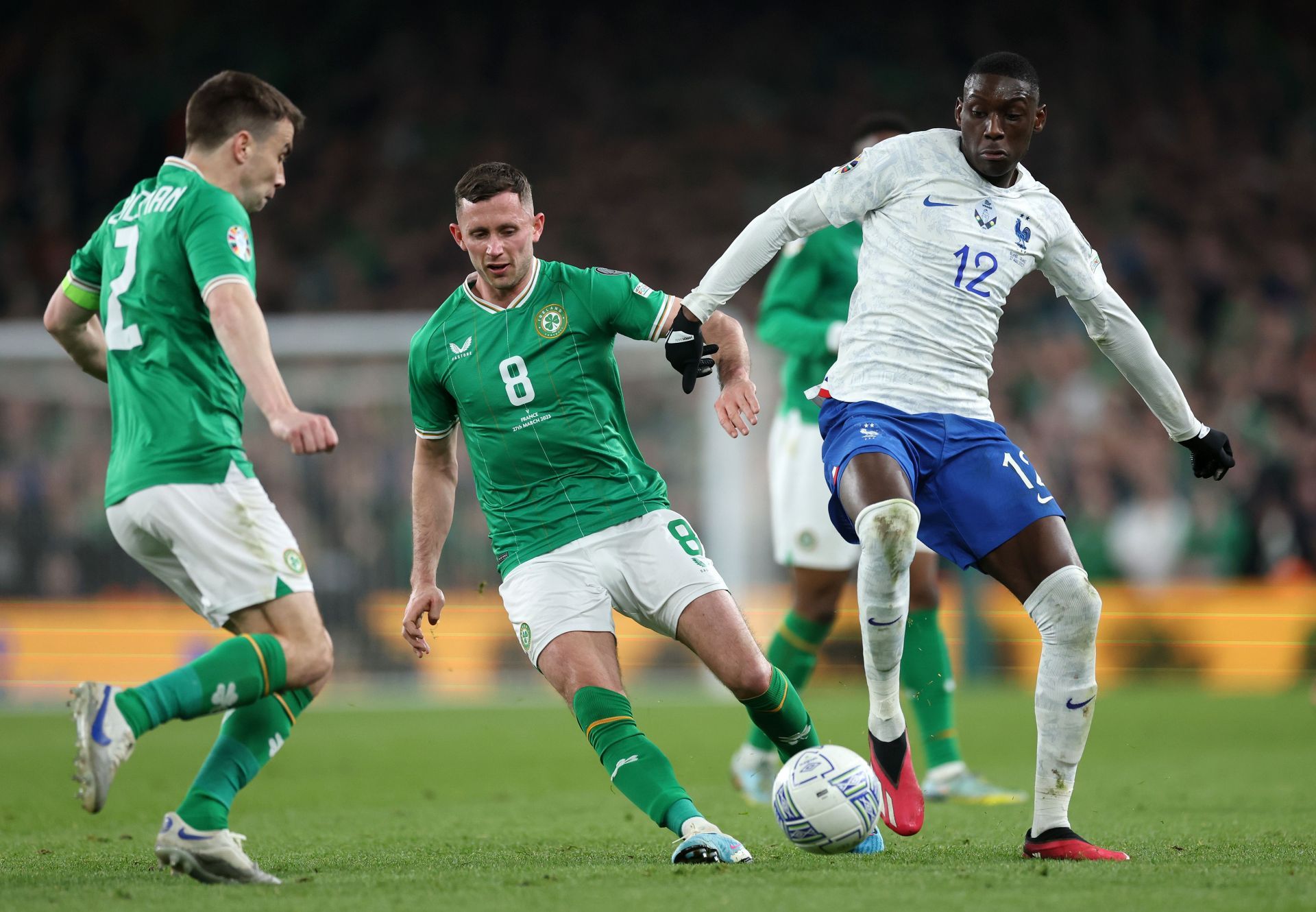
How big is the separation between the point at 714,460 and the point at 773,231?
9.60 metres

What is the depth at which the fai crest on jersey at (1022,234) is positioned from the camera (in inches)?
197

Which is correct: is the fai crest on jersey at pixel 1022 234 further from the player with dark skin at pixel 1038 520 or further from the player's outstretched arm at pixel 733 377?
the player's outstretched arm at pixel 733 377

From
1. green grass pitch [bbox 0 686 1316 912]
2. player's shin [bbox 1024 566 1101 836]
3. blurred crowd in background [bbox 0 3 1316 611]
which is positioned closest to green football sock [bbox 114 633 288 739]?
green grass pitch [bbox 0 686 1316 912]

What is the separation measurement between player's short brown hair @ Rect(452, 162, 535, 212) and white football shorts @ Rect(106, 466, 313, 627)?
Result: 1.14 m

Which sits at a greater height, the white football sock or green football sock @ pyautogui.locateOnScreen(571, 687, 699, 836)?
the white football sock

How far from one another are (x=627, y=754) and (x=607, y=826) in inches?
54.3

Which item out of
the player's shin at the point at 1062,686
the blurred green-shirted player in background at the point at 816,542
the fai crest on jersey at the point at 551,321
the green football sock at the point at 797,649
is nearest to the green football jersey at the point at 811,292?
the blurred green-shirted player in background at the point at 816,542

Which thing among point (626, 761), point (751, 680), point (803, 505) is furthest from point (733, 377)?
point (803, 505)

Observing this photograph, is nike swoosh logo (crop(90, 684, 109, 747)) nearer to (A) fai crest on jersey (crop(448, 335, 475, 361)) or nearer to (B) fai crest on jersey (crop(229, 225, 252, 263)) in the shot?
(B) fai crest on jersey (crop(229, 225, 252, 263))

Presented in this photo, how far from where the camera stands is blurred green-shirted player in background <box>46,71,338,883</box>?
448cm

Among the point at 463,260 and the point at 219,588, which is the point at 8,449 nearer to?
the point at 463,260

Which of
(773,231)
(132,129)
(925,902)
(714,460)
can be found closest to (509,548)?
(773,231)

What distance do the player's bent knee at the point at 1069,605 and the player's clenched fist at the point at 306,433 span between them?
6.95ft

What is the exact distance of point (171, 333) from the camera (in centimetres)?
475
